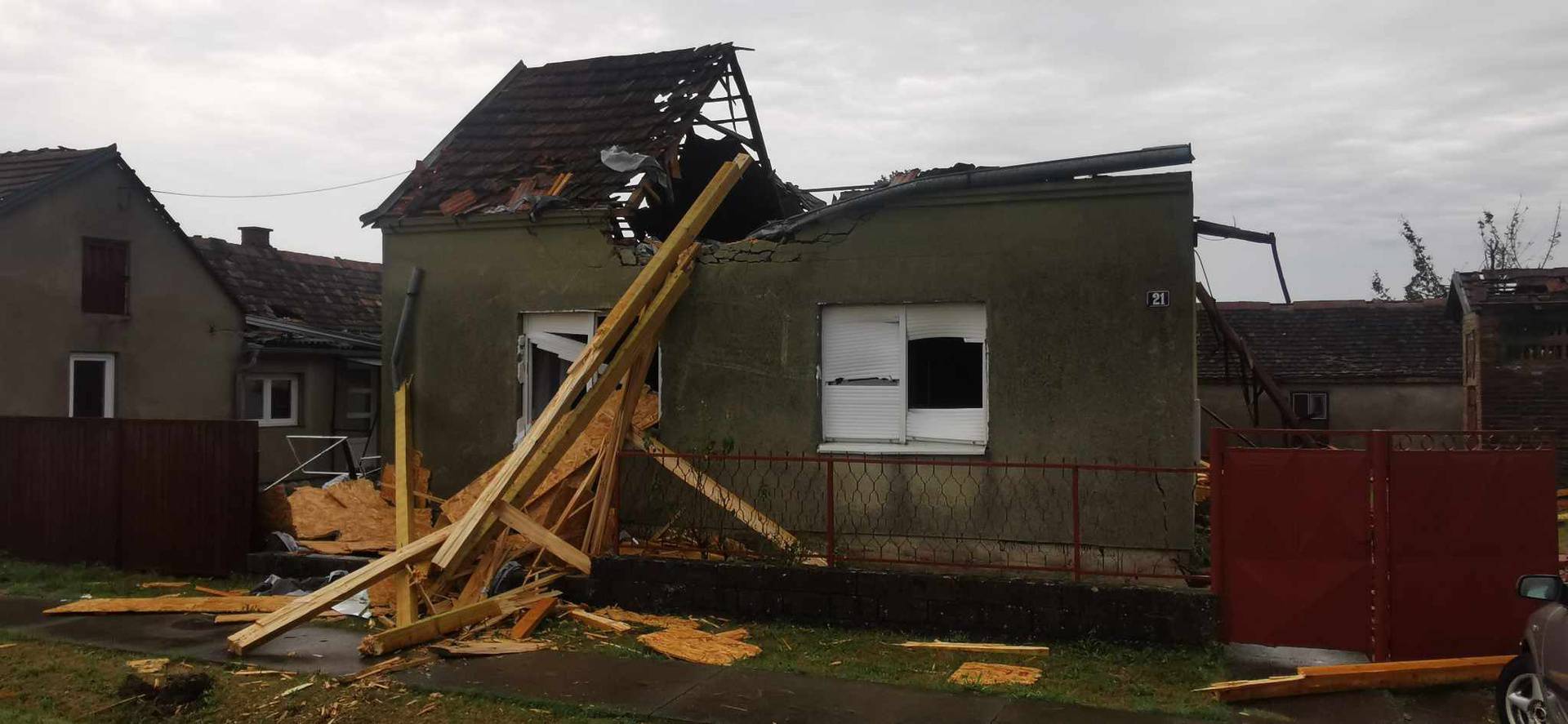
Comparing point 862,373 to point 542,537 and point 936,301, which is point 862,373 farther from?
point 542,537

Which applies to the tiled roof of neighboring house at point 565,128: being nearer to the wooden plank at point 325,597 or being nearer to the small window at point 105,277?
the wooden plank at point 325,597

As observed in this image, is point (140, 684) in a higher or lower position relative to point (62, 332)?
lower

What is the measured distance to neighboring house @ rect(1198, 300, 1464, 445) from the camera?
26.4 meters

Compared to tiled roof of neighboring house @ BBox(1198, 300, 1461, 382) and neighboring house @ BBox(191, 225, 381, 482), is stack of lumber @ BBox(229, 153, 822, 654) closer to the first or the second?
neighboring house @ BBox(191, 225, 381, 482)

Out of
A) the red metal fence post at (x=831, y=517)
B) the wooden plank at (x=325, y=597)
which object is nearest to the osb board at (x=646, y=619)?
the red metal fence post at (x=831, y=517)

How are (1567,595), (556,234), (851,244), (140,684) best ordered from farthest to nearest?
1. (556,234)
2. (851,244)
3. (140,684)
4. (1567,595)

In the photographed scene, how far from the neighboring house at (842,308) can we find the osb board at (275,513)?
49.8 inches

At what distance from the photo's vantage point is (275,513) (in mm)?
10297

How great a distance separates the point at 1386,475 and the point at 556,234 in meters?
7.18

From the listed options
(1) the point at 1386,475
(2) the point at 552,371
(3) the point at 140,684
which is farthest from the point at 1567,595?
(2) the point at 552,371

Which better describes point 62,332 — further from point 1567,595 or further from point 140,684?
point 1567,595

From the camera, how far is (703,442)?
9516 mm

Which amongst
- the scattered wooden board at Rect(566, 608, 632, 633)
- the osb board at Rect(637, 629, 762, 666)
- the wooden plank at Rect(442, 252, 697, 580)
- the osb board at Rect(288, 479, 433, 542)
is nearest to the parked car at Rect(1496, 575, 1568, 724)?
the osb board at Rect(637, 629, 762, 666)

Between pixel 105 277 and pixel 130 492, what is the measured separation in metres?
8.21
